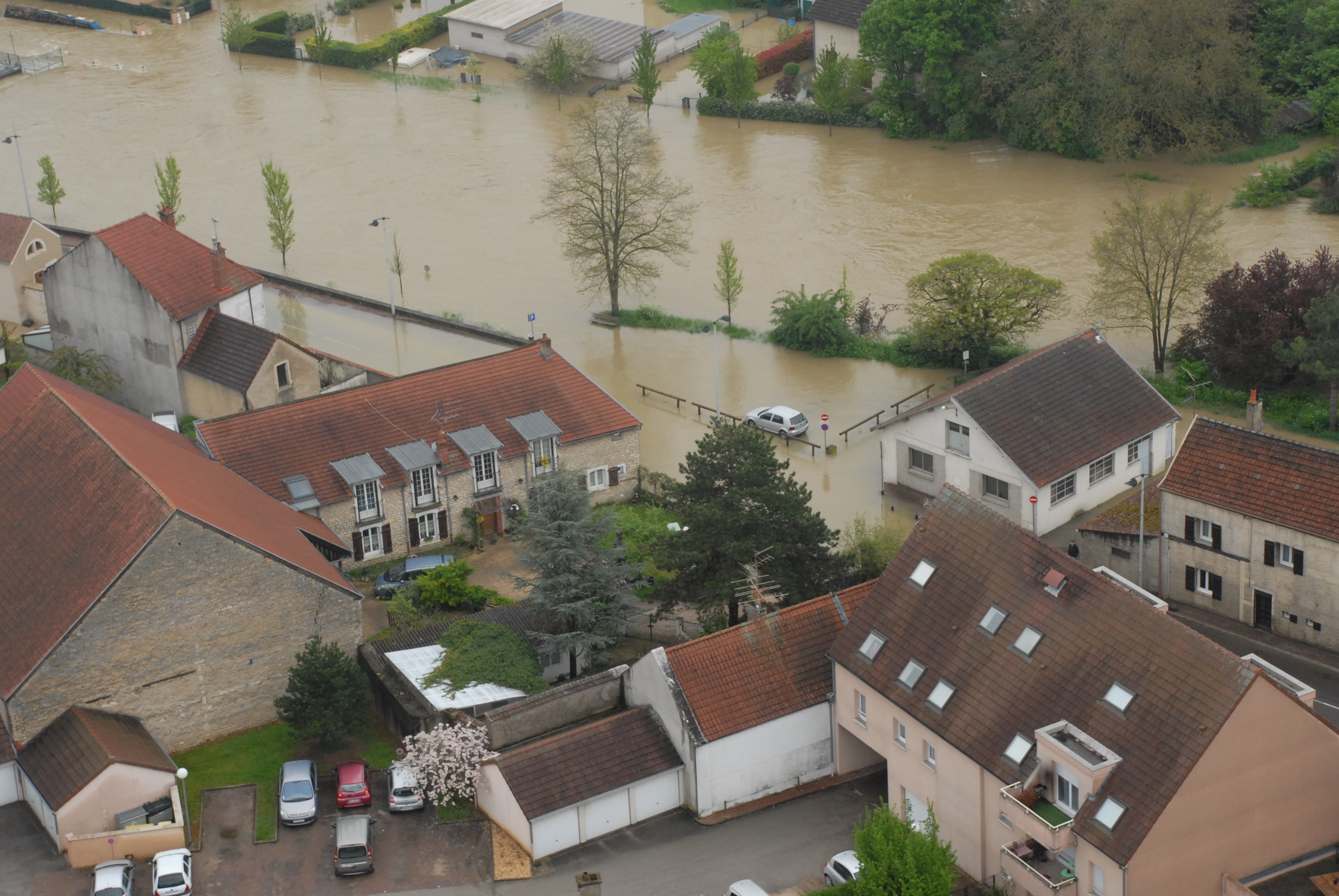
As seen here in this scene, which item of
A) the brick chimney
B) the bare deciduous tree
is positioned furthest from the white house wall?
the bare deciduous tree

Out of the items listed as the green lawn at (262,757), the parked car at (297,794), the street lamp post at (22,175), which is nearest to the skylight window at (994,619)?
the green lawn at (262,757)

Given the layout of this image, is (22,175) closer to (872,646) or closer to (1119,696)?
(872,646)

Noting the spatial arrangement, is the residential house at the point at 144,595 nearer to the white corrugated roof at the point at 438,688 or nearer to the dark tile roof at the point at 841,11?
the white corrugated roof at the point at 438,688

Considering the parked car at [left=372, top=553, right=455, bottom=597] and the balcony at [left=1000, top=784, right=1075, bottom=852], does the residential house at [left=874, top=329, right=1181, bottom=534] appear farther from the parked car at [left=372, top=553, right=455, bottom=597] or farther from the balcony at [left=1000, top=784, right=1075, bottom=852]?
the balcony at [left=1000, top=784, right=1075, bottom=852]

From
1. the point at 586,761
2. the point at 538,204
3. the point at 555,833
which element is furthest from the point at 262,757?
the point at 538,204

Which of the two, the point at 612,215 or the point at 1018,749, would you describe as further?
the point at 612,215
